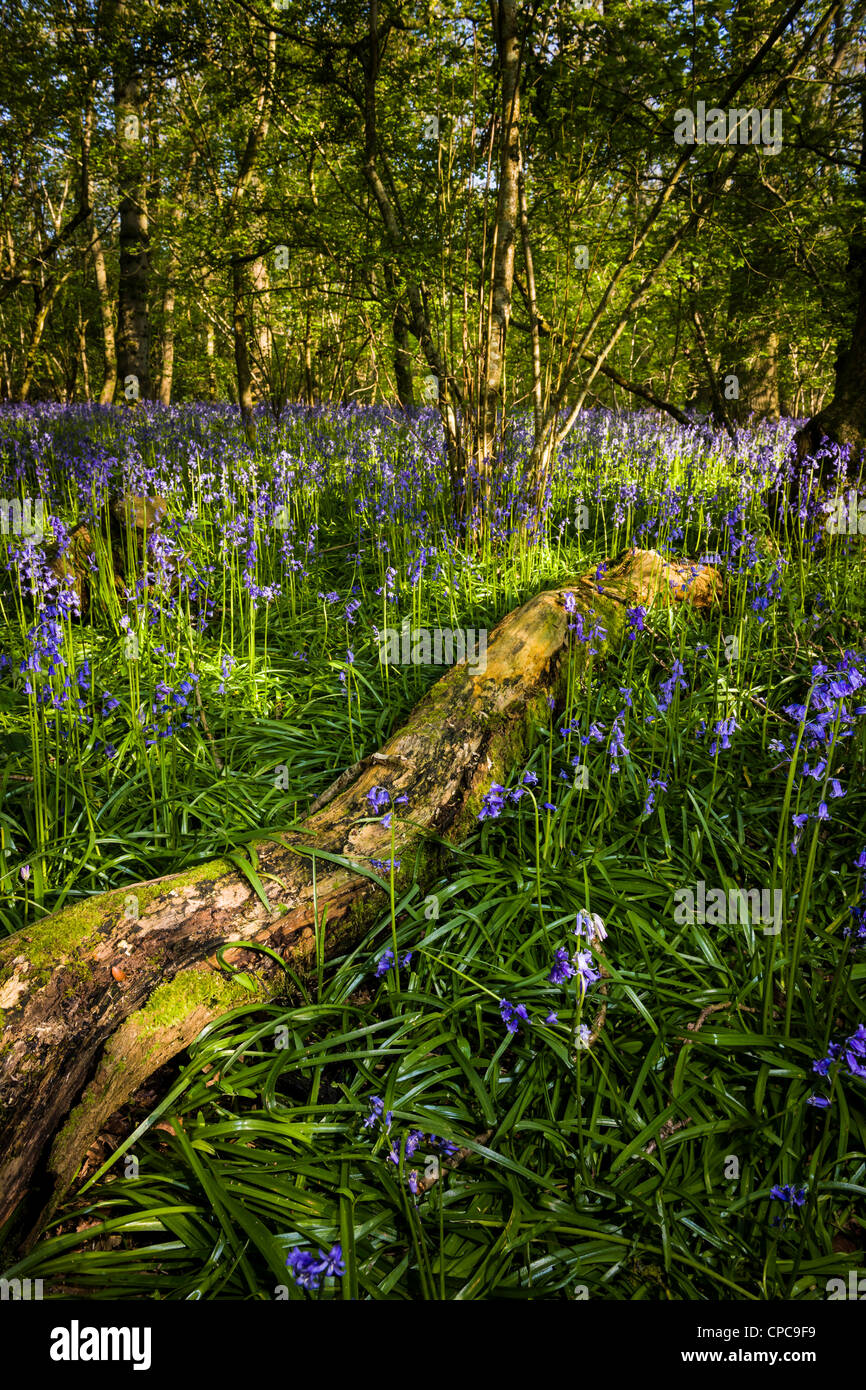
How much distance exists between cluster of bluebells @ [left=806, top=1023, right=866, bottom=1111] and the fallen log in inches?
44.7

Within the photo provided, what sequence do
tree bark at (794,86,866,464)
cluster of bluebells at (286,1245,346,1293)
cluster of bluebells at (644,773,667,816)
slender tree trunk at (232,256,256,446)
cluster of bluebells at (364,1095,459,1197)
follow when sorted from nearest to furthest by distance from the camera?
cluster of bluebells at (286,1245,346,1293) < cluster of bluebells at (364,1095,459,1197) < cluster of bluebells at (644,773,667,816) < tree bark at (794,86,866,464) < slender tree trunk at (232,256,256,446)

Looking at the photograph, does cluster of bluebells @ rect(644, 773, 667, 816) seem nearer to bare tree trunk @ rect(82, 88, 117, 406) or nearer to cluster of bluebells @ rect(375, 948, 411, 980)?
cluster of bluebells @ rect(375, 948, 411, 980)

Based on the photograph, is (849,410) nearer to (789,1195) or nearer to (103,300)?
(789,1195)

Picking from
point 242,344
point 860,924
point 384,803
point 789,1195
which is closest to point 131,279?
point 242,344

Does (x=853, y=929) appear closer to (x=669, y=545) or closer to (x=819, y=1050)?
(x=819, y=1050)

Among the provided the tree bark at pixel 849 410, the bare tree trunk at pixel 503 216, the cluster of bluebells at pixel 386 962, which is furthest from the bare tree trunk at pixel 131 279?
the cluster of bluebells at pixel 386 962

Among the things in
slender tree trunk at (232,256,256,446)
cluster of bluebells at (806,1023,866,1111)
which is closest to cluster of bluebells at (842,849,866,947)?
cluster of bluebells at (806,1023,866,1111)

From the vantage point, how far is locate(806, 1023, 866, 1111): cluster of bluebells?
147 centimetres

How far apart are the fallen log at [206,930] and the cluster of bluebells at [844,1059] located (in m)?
1.14

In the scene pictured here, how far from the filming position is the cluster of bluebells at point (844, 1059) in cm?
147

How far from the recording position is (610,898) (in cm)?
216

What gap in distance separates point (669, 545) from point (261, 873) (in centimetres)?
420
